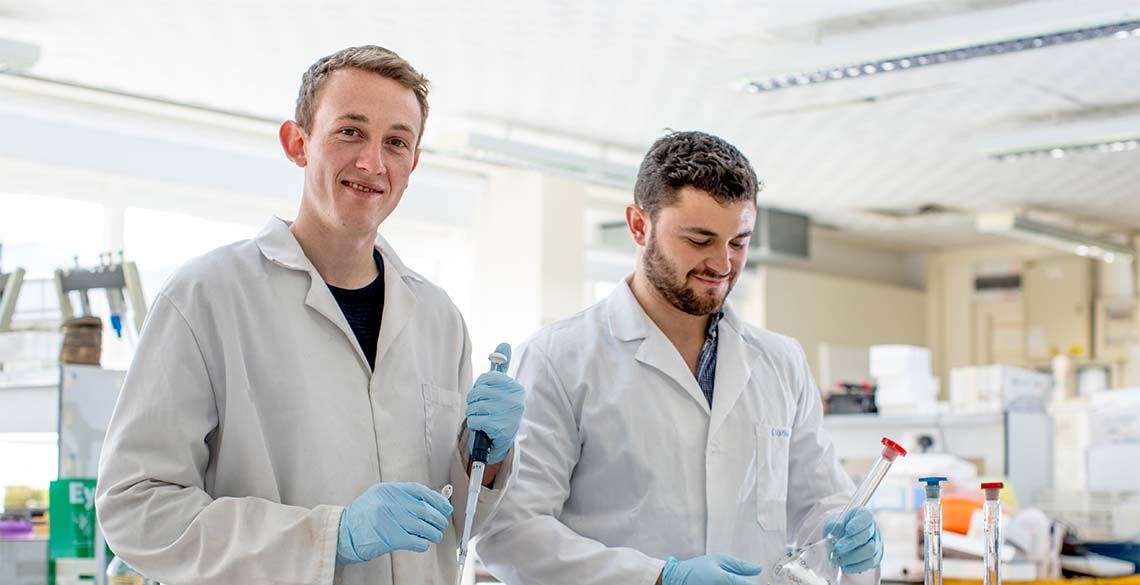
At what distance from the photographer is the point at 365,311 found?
71.0 inches

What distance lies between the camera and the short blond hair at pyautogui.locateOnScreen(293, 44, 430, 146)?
171 centimetres

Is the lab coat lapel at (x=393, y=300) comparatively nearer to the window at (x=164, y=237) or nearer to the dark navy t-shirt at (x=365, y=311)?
the dark navy t-shirt at (x=365, y=311)

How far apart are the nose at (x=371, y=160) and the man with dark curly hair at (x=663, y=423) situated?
1.91ft

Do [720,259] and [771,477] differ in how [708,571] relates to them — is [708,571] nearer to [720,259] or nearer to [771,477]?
[771,477]

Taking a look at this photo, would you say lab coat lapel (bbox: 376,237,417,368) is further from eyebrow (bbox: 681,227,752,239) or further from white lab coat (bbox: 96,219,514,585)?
eyebrow (bbox: 681,227,752,239)

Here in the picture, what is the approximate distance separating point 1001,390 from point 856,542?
3.35 meters

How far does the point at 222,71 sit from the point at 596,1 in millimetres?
2059

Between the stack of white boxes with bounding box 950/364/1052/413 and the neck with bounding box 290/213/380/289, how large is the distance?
3.77 metres

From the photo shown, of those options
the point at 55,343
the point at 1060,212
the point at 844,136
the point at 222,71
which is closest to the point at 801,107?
the point at 844,136

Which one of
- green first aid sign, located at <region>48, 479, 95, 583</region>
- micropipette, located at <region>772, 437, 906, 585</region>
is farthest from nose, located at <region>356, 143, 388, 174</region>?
green first aid sign, located at <region>48, 479, 95, 583</region>

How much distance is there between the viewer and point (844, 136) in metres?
7.09

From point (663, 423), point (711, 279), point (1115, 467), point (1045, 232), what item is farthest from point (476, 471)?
point (1045, 232)

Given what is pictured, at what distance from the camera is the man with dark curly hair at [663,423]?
6.61 ft

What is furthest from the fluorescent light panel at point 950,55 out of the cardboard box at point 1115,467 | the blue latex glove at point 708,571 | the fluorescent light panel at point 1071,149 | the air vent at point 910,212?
the air vent at point 910,212
